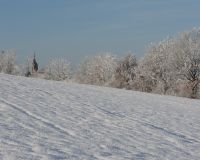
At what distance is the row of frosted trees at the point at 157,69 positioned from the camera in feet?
203

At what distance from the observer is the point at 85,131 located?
33.6ft

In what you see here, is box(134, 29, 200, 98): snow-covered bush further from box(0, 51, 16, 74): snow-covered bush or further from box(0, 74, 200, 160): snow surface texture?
box(0, 74, 200, 160): snow surface texture

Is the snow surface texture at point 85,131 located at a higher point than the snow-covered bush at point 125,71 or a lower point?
lower

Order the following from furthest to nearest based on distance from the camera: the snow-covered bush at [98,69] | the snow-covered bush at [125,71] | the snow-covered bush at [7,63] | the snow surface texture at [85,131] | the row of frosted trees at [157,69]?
the snow-covered bush at [7,63] < the snow-covered bush at [98,69] < the snow-covered bush at [125,71] < the row of frosted trees at [157,69] < the snow surface texture at [85,131]

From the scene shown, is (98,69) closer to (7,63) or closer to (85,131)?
(7,63)

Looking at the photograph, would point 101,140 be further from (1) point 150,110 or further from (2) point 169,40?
(2) point 169,40

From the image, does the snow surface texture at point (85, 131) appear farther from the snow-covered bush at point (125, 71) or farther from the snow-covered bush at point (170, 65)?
the snow-covered bush at point (125, 71)

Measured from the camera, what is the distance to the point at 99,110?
46.1ft

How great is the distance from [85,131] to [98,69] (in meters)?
68.3

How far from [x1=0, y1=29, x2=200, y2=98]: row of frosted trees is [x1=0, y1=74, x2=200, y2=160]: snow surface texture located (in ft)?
117

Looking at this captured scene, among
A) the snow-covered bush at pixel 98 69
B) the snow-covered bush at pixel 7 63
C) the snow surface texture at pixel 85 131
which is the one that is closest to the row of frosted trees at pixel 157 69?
the snow-covered bush at pixel 98 69

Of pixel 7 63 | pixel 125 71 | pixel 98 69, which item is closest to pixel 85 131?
pixel 125 71

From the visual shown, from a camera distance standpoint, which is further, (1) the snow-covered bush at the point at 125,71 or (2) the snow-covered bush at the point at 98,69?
(2) the snow-covered bush at the point at 98,69

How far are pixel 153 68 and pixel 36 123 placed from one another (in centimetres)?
5969
